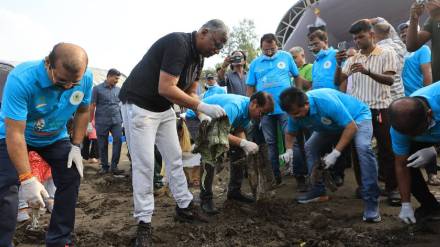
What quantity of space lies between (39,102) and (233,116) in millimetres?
1707

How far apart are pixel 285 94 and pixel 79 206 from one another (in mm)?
2762

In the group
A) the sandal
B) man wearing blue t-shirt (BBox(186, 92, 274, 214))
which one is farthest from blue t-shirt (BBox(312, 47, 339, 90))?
the sandal

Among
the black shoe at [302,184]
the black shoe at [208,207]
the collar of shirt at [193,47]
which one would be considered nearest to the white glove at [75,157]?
the collar of shirt at [193,47]

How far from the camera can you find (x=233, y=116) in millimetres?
3686

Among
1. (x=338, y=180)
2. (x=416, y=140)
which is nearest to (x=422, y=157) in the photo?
(x=416, y=140)

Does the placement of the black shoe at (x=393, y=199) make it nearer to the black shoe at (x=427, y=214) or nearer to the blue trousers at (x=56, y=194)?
the black shoe at (x=427, y=214)

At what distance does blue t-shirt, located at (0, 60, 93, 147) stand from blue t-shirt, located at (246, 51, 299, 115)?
8.45 ft

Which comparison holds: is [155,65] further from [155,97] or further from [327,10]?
[327,10]

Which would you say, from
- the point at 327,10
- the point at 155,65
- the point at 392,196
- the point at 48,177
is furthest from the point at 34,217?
the point at 327,10

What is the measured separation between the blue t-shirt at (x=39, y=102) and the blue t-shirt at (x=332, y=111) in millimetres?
1933

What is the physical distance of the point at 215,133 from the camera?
3545mm

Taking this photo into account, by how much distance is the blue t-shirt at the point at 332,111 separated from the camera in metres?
3.51

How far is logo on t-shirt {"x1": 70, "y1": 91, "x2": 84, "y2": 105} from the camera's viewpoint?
270 cm

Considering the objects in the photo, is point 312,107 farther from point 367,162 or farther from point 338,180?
point 338,180
